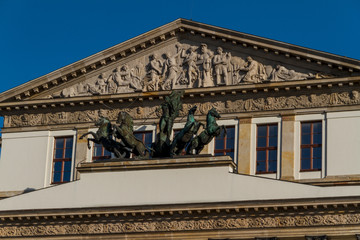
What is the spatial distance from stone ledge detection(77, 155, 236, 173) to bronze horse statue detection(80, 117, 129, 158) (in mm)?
774

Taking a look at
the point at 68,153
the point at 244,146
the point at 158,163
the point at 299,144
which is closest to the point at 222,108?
the point at 244,146

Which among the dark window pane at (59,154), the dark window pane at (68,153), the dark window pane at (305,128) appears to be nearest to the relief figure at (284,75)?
the dark window pane at (305,128)

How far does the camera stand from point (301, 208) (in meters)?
42.2

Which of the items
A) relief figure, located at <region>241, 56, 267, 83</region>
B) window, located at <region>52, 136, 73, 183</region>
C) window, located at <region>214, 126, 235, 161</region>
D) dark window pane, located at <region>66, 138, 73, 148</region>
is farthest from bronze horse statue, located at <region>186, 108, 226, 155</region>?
dark window pane, located at <region>66, 138, 73, 148</region>

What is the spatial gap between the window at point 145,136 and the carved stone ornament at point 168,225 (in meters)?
5.15

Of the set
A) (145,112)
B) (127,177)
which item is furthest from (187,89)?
(127,177)

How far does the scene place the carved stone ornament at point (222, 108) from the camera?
46594mm

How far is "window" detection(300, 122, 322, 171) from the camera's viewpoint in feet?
152

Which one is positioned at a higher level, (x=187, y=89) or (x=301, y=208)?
(x=187, y=89)

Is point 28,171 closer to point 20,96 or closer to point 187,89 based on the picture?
point 20,96

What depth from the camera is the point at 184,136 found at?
1781 inches

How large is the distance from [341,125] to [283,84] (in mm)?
2702

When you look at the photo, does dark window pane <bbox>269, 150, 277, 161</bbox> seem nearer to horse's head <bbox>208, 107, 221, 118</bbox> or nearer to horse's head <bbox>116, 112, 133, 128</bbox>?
horse's head <bbox>208, 107, 221, 118</bbox>

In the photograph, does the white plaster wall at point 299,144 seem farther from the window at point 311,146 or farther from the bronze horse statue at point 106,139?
the bronze horse statue at point 106,139
